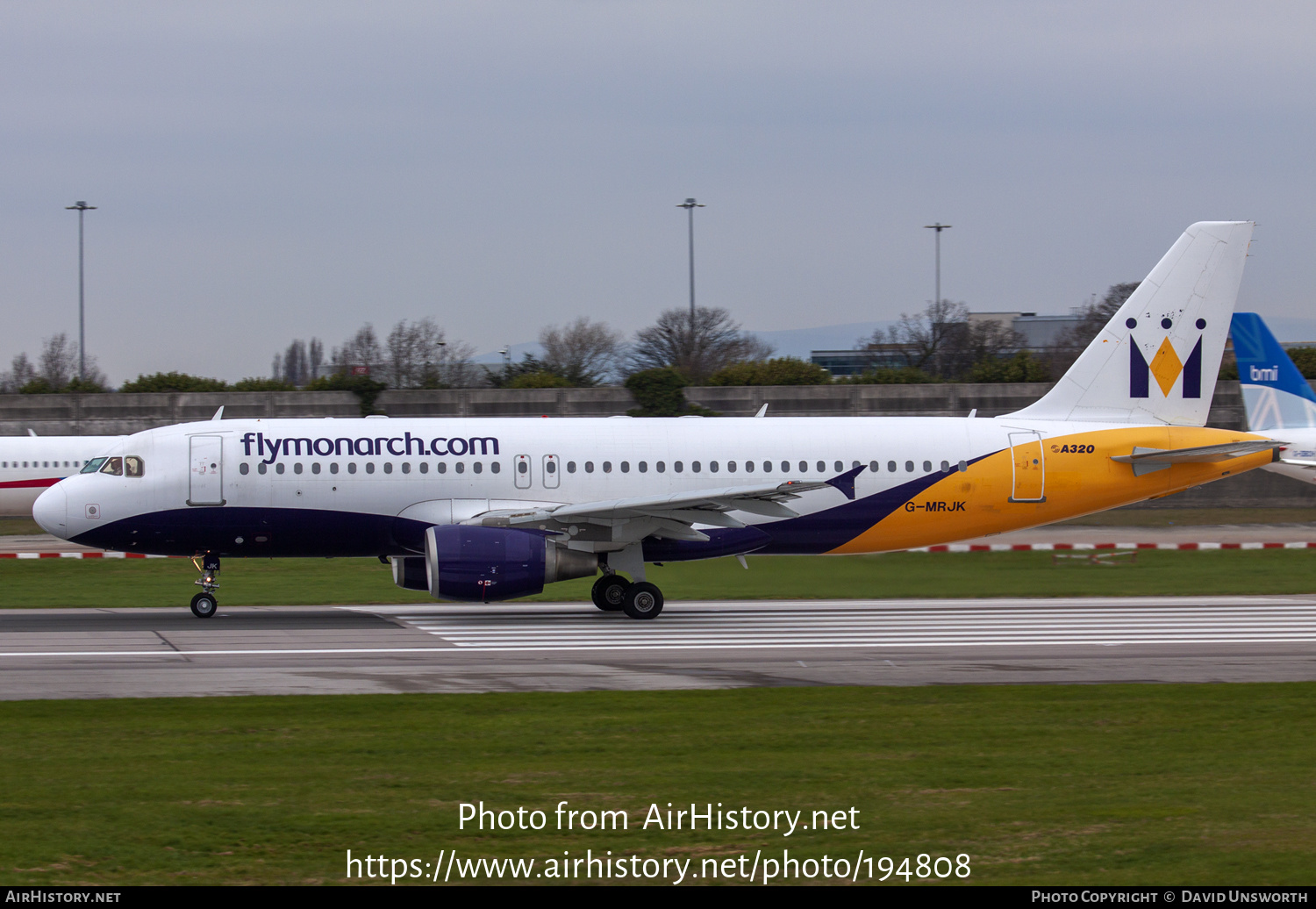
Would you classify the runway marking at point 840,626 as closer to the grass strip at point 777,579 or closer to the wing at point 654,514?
the grass strip at point 777,579

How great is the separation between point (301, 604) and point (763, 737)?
14.9m

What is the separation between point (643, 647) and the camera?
18844 millimetres

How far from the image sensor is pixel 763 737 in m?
11.8

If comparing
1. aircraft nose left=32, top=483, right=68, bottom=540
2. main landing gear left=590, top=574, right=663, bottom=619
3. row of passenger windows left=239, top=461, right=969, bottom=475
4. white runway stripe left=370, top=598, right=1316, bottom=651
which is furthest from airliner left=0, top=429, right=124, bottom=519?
main landing gear left=590, top=574, right=663, bottom=619

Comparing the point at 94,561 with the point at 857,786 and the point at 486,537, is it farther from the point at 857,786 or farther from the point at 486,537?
the point at 857,786

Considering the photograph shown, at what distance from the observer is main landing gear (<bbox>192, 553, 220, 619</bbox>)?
22062 mm

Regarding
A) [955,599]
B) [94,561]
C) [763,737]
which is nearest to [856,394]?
[955,599]

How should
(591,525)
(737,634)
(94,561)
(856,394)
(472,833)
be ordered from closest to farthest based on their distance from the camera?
(472,833) → (737,634) → (591,525) → (94,561) → (856,394)

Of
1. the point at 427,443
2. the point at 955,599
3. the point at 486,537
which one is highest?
the point at 427,443

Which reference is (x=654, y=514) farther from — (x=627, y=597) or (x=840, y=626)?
(x=840, y=626)

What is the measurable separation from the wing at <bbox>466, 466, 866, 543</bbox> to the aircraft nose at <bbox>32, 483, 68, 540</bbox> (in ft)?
22.9

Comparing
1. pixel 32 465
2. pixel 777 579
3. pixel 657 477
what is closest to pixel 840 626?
pixel 777 579

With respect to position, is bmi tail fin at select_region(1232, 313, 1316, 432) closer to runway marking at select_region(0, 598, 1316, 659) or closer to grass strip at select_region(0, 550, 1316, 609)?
grass strip at select_region(0, 550, 1316, 609)

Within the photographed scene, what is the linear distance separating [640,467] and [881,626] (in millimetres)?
5285
